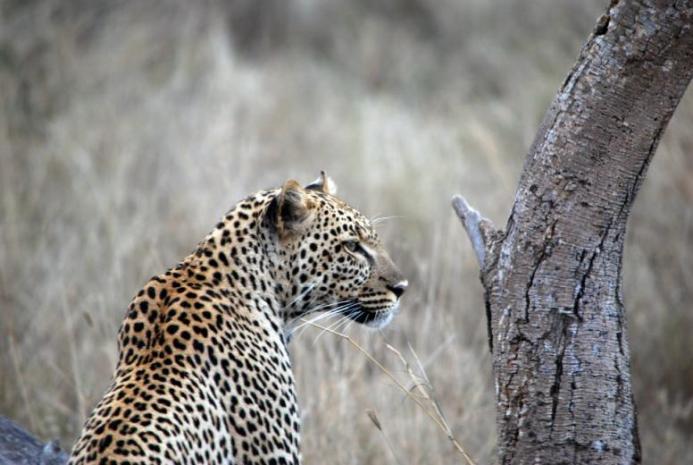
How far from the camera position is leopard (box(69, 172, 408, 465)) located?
149 inches

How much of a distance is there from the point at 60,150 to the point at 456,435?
5.61m

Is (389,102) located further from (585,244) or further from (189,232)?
(585,244)

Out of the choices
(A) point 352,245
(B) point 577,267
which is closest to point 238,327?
(A) point 352,245

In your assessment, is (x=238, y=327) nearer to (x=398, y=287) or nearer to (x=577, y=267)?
(x=398, y=287)

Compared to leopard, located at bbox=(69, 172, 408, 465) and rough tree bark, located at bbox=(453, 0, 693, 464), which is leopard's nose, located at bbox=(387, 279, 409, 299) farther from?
rough tree bark, located at bbox=(453, 0, 693, 464)

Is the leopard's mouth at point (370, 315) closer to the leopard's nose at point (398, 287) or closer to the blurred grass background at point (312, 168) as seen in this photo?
the leopard's nose at point (398, 287)

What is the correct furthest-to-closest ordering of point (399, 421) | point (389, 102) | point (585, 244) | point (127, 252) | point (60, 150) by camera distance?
point (389, 102) → point (60, 150) → point (127, 252) → point (399, 421) → point (585, 244)

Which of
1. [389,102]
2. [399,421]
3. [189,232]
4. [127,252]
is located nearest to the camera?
[399,421]

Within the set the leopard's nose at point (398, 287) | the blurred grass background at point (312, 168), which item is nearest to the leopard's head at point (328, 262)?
the leopard's nose at point (398, 287)

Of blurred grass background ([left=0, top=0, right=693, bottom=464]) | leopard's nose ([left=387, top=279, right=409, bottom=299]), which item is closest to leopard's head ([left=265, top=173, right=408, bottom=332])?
leopard's nose ([left=387, top=279, right=409, bottom=299])

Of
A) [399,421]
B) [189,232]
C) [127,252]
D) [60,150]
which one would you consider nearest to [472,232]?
[399,421]

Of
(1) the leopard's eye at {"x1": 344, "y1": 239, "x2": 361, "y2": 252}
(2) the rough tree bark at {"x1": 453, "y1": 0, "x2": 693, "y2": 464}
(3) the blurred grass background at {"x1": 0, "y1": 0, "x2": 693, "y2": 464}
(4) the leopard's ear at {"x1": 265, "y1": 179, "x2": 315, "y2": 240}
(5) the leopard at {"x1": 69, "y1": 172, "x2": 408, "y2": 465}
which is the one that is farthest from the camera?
(3) the blurred grass background at {"x1": 0, "y1": 0, "x2": 693, "y2": 464}

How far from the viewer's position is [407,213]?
415 inches

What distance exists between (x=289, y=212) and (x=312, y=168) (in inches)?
293
